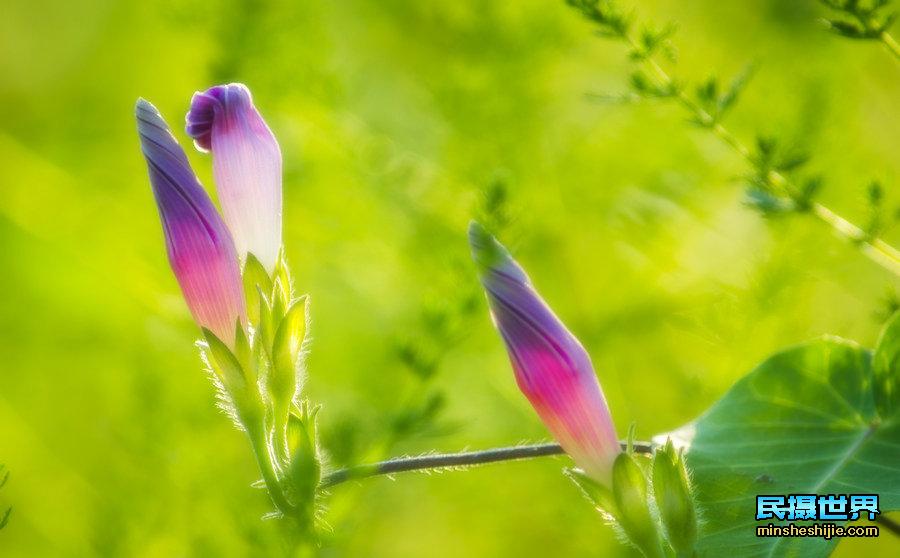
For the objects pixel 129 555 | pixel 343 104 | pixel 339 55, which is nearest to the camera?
pixel 129 555

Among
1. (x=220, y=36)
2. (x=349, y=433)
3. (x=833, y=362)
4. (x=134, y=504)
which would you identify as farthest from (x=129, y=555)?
(x=833, y=362)

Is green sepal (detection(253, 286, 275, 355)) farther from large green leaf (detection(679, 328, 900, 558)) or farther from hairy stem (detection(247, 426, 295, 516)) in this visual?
large green leaf (detection(679, 328, 900, 558))

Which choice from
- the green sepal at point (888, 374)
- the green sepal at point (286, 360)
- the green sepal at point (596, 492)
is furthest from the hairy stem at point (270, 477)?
the green sepal at point (888, 374)

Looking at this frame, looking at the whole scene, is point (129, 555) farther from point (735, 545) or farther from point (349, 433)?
point (735, 545)

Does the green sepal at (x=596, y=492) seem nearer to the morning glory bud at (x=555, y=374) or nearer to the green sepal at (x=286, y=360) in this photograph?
the morning glory bud at (x=555, y=374)

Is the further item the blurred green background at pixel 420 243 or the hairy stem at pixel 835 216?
the blurred green background at pixel 420 243

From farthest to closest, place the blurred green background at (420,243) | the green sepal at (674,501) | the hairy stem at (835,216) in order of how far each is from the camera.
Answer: the blurred green background at (420,243), the hairy stem at (835,216), the green sepal at (674,501)
